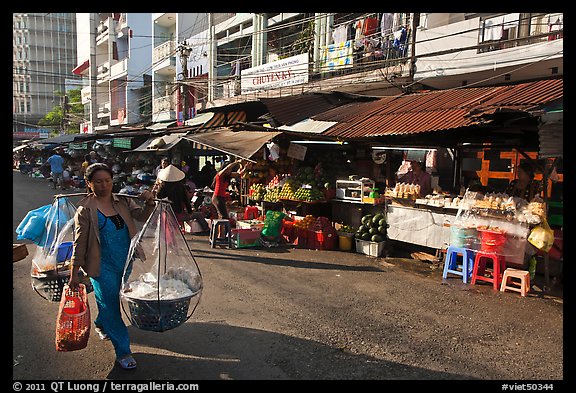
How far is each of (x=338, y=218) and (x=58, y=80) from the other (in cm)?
7111

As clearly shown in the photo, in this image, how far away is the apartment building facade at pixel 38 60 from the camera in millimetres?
61531

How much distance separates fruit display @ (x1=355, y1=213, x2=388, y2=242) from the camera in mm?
8172

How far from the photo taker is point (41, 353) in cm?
387

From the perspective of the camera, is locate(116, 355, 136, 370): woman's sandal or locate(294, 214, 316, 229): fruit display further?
locate(294, 214, 316, 229): fruit display

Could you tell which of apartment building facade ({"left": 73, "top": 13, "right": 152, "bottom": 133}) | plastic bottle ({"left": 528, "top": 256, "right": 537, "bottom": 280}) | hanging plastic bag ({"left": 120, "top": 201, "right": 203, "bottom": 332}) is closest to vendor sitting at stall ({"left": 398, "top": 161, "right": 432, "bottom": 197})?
plastic bottle ({"left": 528, "top": 256, "right": 537, "bottom": 280})

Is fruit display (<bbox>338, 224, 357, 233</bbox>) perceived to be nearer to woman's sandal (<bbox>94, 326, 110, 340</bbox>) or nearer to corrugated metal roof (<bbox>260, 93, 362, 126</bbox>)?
corrugated metal roof (<bbox>260, 93, 362, 126</bbox>)

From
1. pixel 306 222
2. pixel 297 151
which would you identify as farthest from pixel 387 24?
pixel 306 222

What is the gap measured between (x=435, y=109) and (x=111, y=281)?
6.54 m

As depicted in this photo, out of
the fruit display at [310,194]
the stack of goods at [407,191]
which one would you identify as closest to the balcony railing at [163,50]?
the fruit display at [310,194]

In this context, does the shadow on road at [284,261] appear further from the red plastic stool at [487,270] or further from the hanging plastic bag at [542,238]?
the hanging plastic bag at [542,238]

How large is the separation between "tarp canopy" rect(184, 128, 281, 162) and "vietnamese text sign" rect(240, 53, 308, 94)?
20.2 feet

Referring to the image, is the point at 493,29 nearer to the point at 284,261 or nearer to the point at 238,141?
the point at 238,141

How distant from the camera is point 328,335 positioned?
14.5ft

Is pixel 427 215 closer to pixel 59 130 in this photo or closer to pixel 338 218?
pixel 338 218
